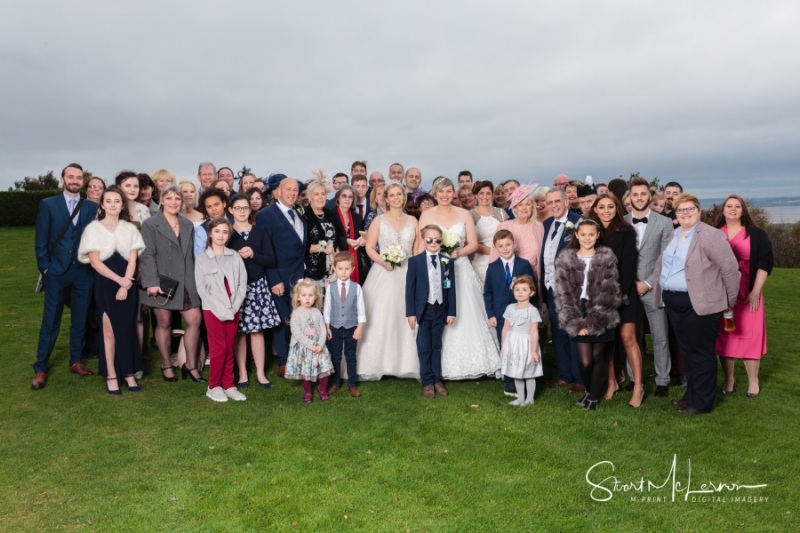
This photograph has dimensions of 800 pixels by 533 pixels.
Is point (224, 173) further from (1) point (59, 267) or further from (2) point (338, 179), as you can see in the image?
(1) point (59, 267)

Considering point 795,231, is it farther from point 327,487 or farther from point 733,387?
point 327,487

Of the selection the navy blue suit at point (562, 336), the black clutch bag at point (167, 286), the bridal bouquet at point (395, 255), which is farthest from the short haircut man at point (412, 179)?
the black clutch bag at point (167, 286)

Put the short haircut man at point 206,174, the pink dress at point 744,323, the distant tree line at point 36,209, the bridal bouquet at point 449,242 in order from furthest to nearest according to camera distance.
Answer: the distant tree line at point 36,209 → the short haircut man at point 206,174 → the bridal bouquet at point 449,242 → the pink dress at point 744,323

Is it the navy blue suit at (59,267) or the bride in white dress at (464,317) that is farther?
the bride in white dress at (464,317)

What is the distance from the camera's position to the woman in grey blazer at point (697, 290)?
635 cm

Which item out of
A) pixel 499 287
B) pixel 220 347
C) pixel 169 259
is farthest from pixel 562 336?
pixel 169 259

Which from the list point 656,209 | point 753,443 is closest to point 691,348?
point 753,443

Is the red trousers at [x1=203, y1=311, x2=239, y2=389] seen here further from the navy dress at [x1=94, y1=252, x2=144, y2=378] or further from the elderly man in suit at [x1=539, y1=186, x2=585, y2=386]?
the elderly man in suit at [x1=539, y1=186, x2=585, y2=386]

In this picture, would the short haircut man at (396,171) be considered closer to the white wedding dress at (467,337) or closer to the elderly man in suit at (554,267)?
the white wedding dress at (467,337)

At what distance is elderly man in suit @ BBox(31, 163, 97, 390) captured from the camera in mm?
7348

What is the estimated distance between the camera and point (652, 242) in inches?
269

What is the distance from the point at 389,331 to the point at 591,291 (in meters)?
2.49
